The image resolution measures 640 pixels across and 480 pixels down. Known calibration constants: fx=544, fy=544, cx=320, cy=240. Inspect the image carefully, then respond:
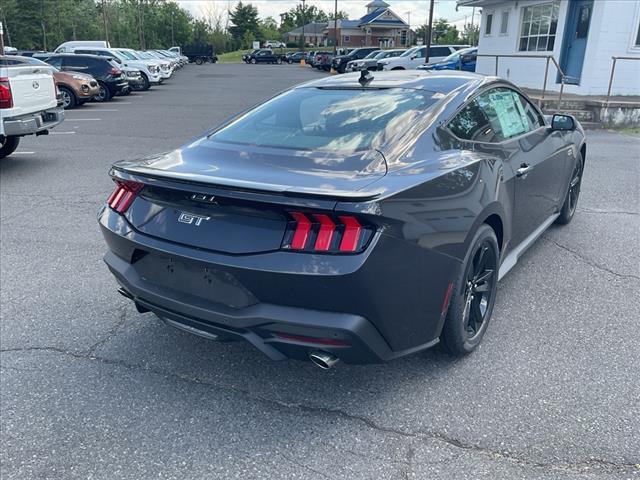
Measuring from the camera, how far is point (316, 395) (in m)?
2.89

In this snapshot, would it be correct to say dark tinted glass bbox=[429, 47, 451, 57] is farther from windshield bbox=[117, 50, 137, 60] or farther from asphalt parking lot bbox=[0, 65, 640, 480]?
asphalt parking lot bbox=[0, 65, 640, 480]

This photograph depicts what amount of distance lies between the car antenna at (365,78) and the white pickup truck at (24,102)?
5820 mm

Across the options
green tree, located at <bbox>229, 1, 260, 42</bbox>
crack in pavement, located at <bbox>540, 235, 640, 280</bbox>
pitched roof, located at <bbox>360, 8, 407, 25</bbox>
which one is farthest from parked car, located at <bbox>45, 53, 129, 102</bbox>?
green tree, located at <bbox>229, 1, 260, 42</bbox>

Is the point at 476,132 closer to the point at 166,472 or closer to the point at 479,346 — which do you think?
the point at 479,346

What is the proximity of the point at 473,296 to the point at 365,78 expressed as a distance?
5.28 ft

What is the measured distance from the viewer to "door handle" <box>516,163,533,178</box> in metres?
3.54

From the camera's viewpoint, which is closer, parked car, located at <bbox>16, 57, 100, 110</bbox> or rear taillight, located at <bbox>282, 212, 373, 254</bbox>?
rear taillight, located at <bbox>282, 212, 373, 254</bbox>

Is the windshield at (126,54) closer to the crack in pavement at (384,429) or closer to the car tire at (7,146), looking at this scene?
the car tire at (7,146)

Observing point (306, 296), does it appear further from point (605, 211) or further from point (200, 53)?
point (200, 53)

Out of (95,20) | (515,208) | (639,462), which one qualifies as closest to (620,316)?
(515,208)

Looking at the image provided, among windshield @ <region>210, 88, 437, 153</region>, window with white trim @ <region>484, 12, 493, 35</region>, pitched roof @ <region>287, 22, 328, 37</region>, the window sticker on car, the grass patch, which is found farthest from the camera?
pitched roof @ <region>287, 22, 328, 37</region>

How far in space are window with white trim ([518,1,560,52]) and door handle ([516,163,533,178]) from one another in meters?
14.8

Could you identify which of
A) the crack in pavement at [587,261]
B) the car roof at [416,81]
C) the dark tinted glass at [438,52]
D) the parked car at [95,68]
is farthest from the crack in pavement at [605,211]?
the dark tinted glass at [438,52]

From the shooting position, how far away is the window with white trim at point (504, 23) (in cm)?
1941
